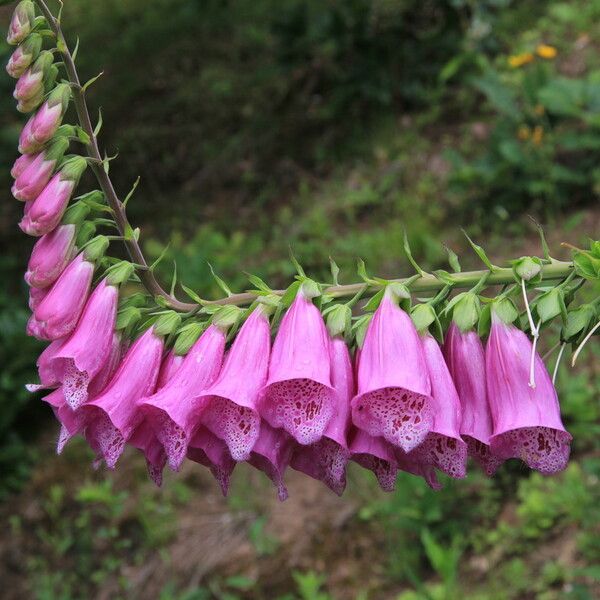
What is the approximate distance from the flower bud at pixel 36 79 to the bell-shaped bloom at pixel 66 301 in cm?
24

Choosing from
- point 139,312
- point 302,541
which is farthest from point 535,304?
point 302,541

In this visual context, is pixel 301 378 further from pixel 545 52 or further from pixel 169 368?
pixel 545 52

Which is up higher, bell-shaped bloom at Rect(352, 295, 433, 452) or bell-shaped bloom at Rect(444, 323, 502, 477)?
bell-shaped bloom at Rect(352, 295, 433, 452)

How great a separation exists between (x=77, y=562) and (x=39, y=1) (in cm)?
303

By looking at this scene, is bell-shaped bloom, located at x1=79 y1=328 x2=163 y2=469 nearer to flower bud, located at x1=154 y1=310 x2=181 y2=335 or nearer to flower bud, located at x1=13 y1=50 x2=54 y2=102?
flower bud, located at x1=154 y1=310 x2=181 y2=335

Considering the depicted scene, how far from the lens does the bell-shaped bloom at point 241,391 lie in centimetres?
117

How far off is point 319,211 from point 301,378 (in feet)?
12.3

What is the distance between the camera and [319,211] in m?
4.86

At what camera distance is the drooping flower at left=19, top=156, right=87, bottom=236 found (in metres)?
1.29

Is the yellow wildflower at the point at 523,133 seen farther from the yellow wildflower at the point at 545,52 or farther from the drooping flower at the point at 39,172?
the drooping flower at the point at 39,172

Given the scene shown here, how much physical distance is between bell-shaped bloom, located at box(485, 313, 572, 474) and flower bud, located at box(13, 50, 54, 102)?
74 cm

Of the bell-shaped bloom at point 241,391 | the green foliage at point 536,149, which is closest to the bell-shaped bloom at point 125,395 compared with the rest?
the bell-shaped bloom at point 241,391

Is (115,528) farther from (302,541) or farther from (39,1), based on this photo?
(39,1)

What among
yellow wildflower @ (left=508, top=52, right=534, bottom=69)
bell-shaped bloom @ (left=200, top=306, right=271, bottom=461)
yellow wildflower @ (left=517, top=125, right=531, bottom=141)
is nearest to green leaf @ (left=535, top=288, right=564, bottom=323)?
bell-shaped bloom @ (left=200, top=306, right=271, bottom=461)
